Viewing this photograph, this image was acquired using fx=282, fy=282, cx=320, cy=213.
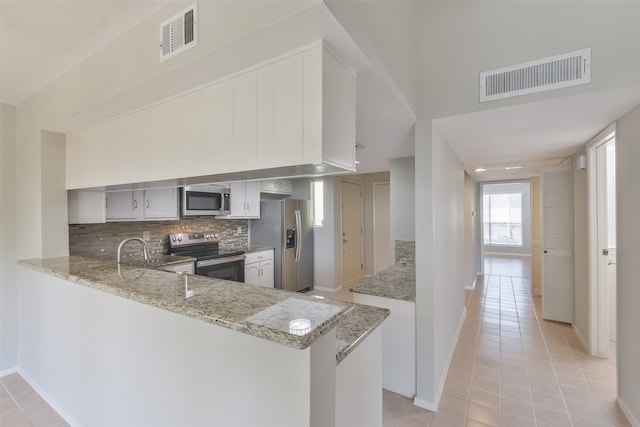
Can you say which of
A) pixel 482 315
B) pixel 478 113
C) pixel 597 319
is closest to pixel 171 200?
pixel 478 113

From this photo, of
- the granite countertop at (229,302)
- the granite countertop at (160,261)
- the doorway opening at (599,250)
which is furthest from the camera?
the granite countertop at (160,261)

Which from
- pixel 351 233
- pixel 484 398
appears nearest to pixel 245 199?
pixel 351 233

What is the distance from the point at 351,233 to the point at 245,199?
236 centimetres

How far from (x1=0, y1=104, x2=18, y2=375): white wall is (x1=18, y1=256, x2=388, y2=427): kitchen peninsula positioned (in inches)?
36.3

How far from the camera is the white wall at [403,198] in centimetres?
359

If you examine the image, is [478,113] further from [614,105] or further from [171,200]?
[171,200]

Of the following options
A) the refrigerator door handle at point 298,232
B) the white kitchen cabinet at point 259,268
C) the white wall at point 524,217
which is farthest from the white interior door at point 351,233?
the white wall at point 524,217

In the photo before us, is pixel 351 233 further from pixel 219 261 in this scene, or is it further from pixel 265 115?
pixel 265 115

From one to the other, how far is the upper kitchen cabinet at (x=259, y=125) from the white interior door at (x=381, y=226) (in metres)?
4.66

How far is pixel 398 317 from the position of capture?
7.67 feet

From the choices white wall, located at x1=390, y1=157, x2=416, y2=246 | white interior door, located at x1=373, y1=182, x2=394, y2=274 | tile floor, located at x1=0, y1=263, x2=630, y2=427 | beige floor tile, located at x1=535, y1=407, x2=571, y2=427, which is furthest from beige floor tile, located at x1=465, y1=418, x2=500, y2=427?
white interior door, located at x1=373, y1=182, x2=394, y2=274

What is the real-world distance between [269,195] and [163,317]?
3.99 metres

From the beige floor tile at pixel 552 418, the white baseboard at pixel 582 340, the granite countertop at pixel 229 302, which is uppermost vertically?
the granite countertop at pixel 229 302

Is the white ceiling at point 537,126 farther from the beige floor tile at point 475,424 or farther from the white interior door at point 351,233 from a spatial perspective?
the white interior door at point 351,233
